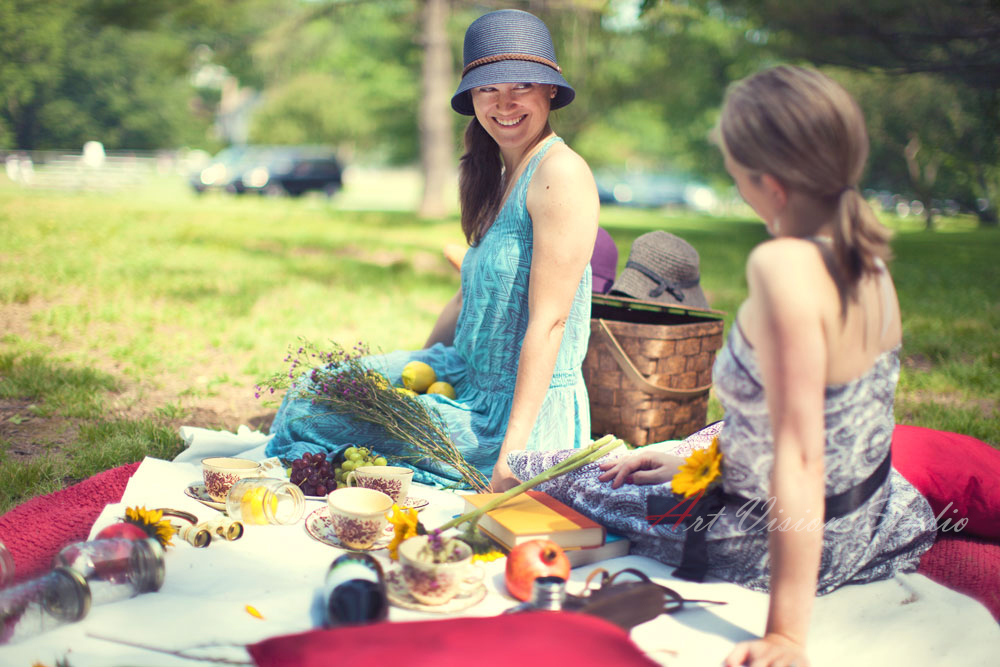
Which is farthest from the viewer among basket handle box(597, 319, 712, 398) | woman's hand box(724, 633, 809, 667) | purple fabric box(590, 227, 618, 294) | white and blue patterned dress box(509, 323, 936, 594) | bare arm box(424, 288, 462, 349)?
purple fabric box(590, 227, 618, 294)

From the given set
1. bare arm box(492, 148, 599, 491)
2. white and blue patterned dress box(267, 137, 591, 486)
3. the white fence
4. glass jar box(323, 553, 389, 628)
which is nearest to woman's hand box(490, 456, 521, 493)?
bare arm box(492, 148, 599, 491)

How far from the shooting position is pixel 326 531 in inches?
99.0

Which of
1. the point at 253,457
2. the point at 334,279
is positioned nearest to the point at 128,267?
the point at 334,279

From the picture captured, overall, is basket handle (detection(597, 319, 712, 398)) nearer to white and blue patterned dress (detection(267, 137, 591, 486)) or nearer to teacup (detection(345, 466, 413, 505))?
white and blue patterned dress (detection(267, 137, 591, 486))

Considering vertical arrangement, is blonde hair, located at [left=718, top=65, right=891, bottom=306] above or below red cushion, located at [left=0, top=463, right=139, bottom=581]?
above

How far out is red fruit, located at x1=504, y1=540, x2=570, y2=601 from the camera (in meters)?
2.11

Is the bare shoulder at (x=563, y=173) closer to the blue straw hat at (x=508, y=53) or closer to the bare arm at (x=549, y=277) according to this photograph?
the bare arm at (x=549, y=277)

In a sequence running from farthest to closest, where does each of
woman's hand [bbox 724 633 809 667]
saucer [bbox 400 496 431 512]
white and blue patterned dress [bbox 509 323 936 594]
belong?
saucer [bbox 400 496 431 512] → white and blue patterned dress [bbox 509 323 936 594] → woman's hand [bbox 724 633 809 667]

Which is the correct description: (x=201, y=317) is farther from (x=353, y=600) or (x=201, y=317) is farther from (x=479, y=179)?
(x=353, y=600)

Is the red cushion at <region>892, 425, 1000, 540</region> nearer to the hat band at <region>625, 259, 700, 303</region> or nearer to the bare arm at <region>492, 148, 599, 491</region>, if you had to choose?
the bare arm at <region>492, 148, 599, 491</region>

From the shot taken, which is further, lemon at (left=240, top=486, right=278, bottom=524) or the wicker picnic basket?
the wicker picnic basket

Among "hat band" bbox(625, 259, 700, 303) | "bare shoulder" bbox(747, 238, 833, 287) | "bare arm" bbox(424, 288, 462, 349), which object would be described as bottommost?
"bare arm" bbox(424, 288, 462, 349)

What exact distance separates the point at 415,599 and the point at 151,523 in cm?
79

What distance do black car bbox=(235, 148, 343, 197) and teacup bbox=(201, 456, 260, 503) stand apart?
74.3 ft
